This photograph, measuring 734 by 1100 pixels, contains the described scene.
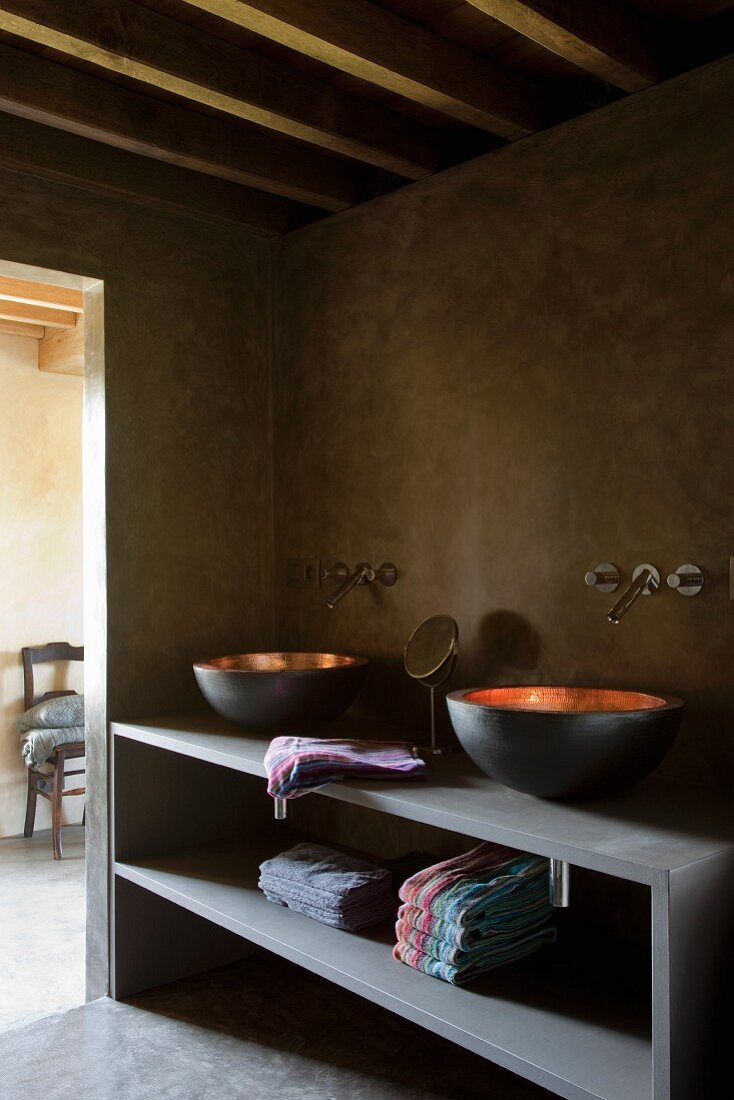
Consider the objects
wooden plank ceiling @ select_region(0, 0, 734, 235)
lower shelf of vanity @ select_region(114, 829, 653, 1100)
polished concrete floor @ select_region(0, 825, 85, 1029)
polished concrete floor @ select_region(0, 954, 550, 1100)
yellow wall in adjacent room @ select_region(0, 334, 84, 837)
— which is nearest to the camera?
lower shelf of vanity @ select_region(114, 829, 653, 1100)

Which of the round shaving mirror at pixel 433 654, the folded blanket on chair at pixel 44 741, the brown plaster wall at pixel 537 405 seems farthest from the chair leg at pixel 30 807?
the round shaving mirror at pixel 433 654

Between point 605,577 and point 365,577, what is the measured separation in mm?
762

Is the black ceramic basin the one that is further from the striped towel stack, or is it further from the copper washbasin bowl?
the copper washbasin bowl

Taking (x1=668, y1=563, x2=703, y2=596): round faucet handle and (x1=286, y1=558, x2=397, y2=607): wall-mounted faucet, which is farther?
(x1=286, y1=558, x2=397, y2=607): wall-mounted faucet

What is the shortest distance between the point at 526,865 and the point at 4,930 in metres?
3.07

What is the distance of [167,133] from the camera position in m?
2.32

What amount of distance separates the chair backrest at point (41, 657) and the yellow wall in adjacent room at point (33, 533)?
0.05 m

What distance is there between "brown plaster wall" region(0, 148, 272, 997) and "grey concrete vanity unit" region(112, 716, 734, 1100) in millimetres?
135

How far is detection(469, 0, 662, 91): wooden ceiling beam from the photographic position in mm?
1710

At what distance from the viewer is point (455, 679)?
2.34m

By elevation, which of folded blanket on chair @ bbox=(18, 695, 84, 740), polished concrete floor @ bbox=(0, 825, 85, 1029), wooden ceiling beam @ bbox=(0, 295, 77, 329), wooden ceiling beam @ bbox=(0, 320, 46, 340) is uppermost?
wooden ceiling beam @ bbox=(0, 320, 46, 340)

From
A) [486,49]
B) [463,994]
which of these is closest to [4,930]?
[463,994]

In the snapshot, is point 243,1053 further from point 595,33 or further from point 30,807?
point 30,807

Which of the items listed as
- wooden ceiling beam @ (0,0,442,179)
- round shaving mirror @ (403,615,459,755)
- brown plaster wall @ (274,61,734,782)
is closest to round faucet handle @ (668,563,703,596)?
brown plaster wall @ (274,61,734,782)
